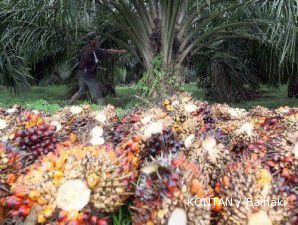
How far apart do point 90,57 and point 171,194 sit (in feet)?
21.4

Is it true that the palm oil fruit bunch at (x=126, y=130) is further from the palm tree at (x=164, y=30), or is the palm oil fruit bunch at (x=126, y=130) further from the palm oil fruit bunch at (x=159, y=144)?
the palm tree at (x=164, y=30)

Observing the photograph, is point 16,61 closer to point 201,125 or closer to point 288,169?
point 201,125

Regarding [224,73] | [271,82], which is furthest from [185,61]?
[271,82]

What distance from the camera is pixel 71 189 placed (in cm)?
102

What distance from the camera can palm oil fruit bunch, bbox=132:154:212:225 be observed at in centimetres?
100

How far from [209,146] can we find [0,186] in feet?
2.18

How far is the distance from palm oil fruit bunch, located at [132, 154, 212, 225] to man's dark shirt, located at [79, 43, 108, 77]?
6.30m

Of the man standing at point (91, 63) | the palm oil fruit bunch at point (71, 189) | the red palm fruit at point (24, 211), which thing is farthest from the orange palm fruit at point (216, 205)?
the man standing at point (91, 63)

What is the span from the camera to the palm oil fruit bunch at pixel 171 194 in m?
1.00

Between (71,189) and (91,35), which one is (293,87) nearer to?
(91,35)

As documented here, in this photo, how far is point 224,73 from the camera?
837cm

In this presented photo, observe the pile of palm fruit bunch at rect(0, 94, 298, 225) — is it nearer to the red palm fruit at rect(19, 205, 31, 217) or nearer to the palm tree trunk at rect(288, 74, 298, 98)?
the red palm fruit at rect(19, 205, 31, 217)

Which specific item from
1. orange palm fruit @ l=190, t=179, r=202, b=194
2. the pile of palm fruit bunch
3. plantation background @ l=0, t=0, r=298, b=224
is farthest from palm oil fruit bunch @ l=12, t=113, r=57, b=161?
plantation background @ l=0, t=0, r=298, b=224

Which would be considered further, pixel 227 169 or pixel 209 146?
pixel 209 146
